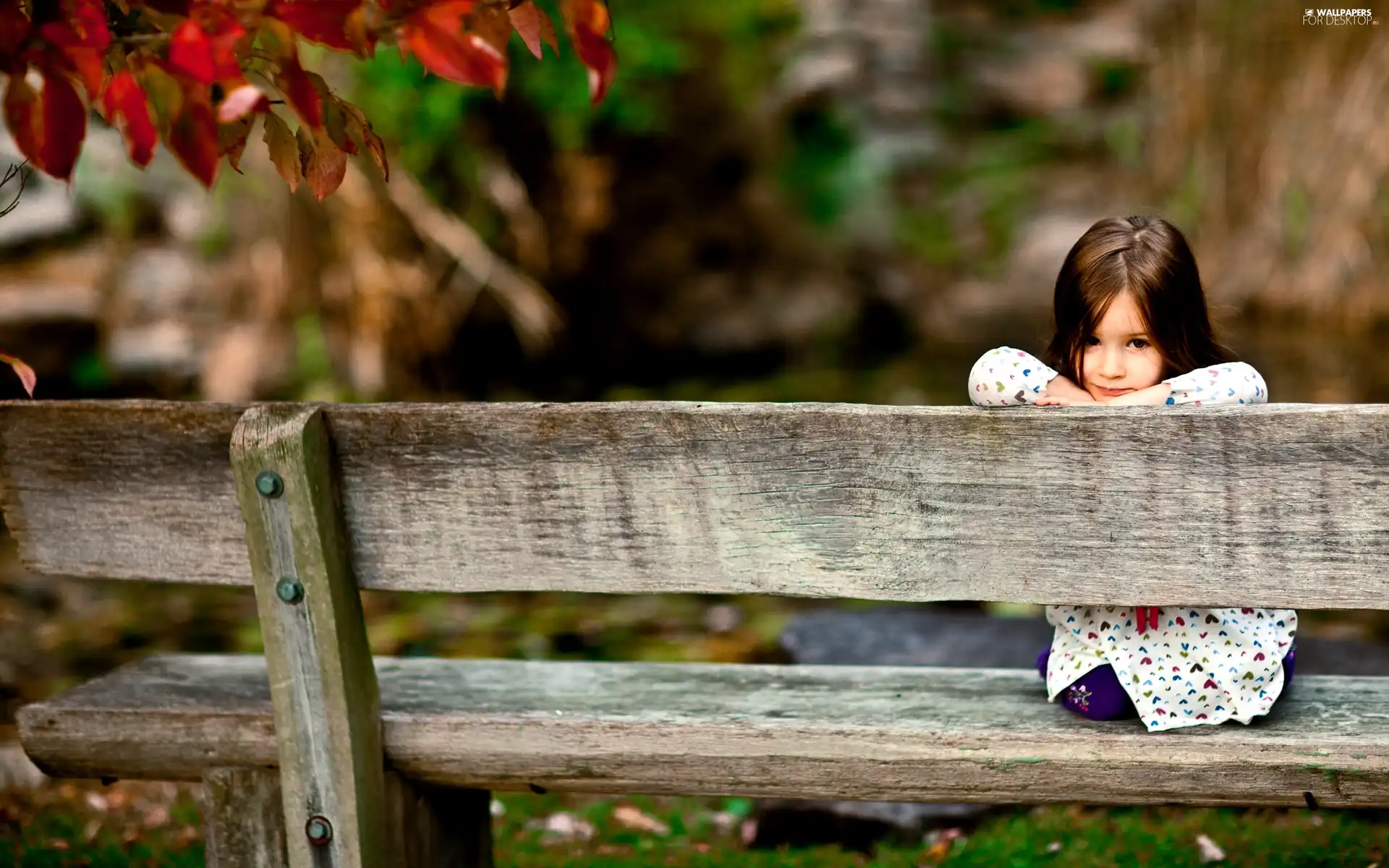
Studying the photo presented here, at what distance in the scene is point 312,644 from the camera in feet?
6.66

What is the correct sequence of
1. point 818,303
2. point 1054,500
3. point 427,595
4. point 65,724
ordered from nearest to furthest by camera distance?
point 1054,500
point 65,724
point 427,595
point 818,303

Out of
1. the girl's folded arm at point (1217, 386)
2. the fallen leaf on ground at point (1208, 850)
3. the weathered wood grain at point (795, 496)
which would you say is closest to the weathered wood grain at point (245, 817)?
the weathered wood grain at point (795, 496)

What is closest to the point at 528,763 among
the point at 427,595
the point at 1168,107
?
the point at 427,595

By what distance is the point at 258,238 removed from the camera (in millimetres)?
6957

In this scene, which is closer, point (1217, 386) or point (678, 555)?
point (678, 555)

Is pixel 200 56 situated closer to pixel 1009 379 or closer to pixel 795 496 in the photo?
pixel 795 496

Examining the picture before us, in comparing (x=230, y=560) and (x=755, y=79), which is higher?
(x=755, y=79)

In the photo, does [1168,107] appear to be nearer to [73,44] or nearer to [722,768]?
[722,768]

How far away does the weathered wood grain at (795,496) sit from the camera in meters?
1.85

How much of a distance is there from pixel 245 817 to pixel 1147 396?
1.47m

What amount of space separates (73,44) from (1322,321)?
24.2 feet

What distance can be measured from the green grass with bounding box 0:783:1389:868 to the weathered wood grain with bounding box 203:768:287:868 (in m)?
0.81

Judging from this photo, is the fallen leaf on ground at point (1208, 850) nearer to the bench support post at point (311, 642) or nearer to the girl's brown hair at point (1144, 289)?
the girl's brown hair at point (1144, 289)

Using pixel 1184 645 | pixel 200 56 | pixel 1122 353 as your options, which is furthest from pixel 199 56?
pixel 1184 645
